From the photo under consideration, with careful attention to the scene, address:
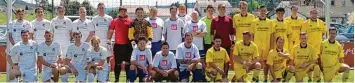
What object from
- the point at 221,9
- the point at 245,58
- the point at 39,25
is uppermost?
the point at 221,9

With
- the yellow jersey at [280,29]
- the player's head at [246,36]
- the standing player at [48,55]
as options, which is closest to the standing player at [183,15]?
the player's head at [246,36]

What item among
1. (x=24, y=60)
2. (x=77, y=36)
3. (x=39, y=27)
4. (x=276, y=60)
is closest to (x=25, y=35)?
(x=24, y=60)

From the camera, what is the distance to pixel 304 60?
37.8 ft

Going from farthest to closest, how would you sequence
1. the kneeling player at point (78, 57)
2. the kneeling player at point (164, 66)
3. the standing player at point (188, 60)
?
1. the kneeling player at point (78, 57)
2. the standing player at point (188, 60)
3. the kneeling player at point (164, 66)

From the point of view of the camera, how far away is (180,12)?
12.0 m

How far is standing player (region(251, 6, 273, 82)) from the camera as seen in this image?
11781mm

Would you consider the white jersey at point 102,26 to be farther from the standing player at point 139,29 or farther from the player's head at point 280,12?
the player's head at point 280,12

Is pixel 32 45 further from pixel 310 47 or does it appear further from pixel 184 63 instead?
pixel 310 47

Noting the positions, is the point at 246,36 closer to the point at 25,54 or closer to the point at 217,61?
the point at 217,61

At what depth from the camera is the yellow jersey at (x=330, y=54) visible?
11.6 metres

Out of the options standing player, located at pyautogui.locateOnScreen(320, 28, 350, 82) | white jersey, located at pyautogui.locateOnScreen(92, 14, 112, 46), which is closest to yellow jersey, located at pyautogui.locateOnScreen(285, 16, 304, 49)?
standing player, located at pyautogui.locateOnScreen(320, 28, 350, 82)

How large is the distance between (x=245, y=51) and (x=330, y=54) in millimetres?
1661

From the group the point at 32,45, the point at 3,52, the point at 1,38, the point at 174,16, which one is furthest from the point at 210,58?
the point at 1,38

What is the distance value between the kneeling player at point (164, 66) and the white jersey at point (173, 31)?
0.74 metres
